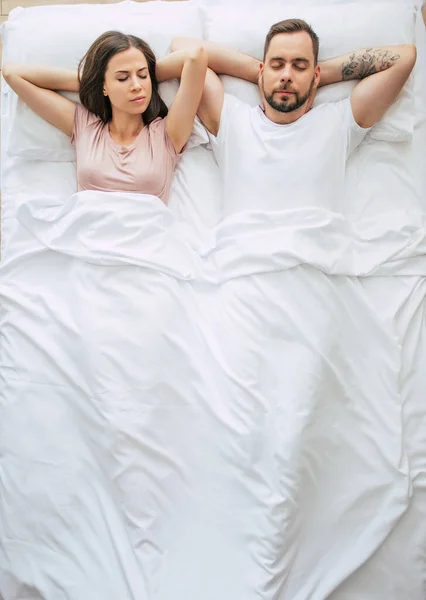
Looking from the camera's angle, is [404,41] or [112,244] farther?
[404,41]

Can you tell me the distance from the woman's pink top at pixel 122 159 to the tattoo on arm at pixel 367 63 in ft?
1.73

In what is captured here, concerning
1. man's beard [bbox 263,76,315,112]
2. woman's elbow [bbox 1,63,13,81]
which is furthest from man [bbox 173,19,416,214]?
woman's elbow [bbox 1,63,13,81]

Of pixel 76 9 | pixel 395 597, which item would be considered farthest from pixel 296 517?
pixel 76 9

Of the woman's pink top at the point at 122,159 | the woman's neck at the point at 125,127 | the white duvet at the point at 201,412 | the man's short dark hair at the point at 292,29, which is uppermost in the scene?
the man's short dark hair at the point at 292,29

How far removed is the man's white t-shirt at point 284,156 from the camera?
5.53ft

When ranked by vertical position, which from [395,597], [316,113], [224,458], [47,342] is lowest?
[395,597]

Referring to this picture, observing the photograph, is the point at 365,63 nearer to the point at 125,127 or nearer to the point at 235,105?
the point at 235,105

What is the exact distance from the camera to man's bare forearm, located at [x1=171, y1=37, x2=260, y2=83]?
1757 mm

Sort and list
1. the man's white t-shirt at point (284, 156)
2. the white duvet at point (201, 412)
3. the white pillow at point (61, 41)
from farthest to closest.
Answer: the white pillow at point (61, 41)
the man's white t-shirt at point (284, 156)
the white duvet at point (201, 412)

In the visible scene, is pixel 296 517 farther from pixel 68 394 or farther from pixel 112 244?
pixel 112 244

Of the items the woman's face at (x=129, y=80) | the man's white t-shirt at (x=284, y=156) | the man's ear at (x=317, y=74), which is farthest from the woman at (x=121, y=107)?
the man's ear at (x=317, y=74)

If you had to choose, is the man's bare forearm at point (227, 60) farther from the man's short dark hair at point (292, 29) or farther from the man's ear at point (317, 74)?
the man's ear at point (317, 74)

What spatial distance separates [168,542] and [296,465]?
0.35 meters

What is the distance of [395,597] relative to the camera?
1.47 meters
